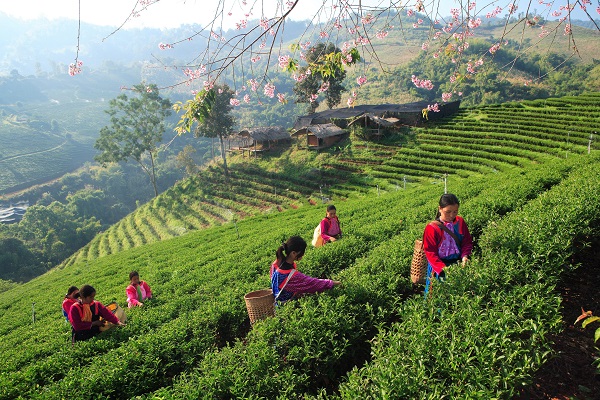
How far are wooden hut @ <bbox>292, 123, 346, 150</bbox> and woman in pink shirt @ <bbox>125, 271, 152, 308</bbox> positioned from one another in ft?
98.8

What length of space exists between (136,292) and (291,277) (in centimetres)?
584

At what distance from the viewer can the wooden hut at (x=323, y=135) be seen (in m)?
37.5

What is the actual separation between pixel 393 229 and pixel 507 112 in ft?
100

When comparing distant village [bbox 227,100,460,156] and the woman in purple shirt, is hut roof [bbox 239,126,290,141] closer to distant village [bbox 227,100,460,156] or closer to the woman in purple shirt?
distant village [bbox 227,100,460,156]

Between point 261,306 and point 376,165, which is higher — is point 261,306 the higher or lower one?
the higher one

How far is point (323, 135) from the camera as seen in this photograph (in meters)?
37.1

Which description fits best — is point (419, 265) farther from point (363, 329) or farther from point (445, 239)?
point (363, 329)

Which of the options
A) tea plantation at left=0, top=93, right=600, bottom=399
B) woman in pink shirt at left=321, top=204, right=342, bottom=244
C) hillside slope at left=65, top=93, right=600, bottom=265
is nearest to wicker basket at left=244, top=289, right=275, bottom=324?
tea plantation at left=0, top=93, right=600, bottom=399

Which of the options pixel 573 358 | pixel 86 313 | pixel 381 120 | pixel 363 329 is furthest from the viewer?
pixel 381 120

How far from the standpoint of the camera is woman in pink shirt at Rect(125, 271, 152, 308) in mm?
8570

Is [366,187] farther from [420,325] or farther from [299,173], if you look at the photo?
[420,325]

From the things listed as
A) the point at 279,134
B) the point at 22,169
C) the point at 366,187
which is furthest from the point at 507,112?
Result: the point at 22,169

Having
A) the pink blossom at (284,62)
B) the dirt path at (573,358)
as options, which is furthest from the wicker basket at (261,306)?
the pink blossom at (284,62)

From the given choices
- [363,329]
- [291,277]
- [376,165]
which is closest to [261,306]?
[291,277]
